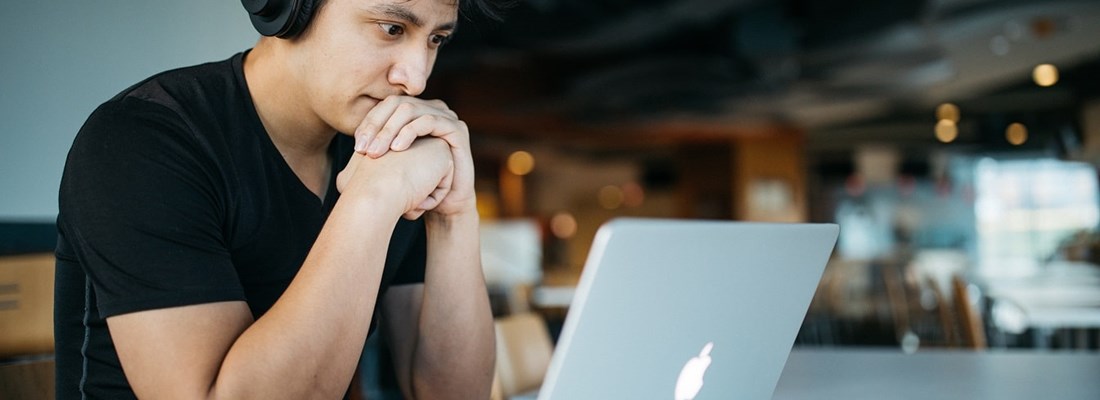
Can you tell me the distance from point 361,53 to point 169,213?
0.31m

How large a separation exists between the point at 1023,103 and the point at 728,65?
22.4ft

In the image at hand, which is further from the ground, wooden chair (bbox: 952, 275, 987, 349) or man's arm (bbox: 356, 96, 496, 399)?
man's arm (bbox: 356, 96, 496, 399)

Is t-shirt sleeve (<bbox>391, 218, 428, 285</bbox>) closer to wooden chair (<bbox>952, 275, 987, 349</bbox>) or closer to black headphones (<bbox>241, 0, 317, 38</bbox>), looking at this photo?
black headphones (<bbox>241, 0, 317, 38</bbox>)

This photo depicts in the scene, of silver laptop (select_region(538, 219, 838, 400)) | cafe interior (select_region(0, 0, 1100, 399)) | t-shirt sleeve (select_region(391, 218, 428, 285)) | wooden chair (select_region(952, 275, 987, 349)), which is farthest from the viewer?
wooden chair (select_region(952, 275, 987, 349))

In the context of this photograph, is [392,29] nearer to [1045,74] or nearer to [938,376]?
[938,376]

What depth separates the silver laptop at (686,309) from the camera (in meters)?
0.73

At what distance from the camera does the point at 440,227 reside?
4.22 ft

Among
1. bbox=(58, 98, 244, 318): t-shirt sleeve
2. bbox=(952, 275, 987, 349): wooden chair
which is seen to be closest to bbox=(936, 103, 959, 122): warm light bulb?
bbox=(952, 275, 987, 349): wooden chair

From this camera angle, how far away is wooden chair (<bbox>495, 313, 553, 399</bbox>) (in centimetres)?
186

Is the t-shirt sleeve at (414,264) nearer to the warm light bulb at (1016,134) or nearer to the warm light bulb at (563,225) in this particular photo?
the warm light bulb at (1016,134)

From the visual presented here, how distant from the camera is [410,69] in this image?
1158 mm

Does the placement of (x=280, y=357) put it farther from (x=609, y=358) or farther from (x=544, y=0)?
(x=544, y=0)

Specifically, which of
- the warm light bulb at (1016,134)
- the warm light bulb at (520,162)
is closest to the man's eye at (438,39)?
the warm light bulb at (1016,134)

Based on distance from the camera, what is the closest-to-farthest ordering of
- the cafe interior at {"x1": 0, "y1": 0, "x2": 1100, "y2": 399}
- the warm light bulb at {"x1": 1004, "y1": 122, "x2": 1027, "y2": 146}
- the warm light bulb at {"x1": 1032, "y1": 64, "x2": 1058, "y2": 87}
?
the cafe interior at {"x1": 0, "y1": 0, "x2": 1100, "y2": 399}
the warm light bulb at {"x1": 1032, "y1": 64, "x2": 1058, "y2": 87}
the warm light bulb at {"x1": 1004, "y1": 122, "x2": 1027, "y2": 146}
